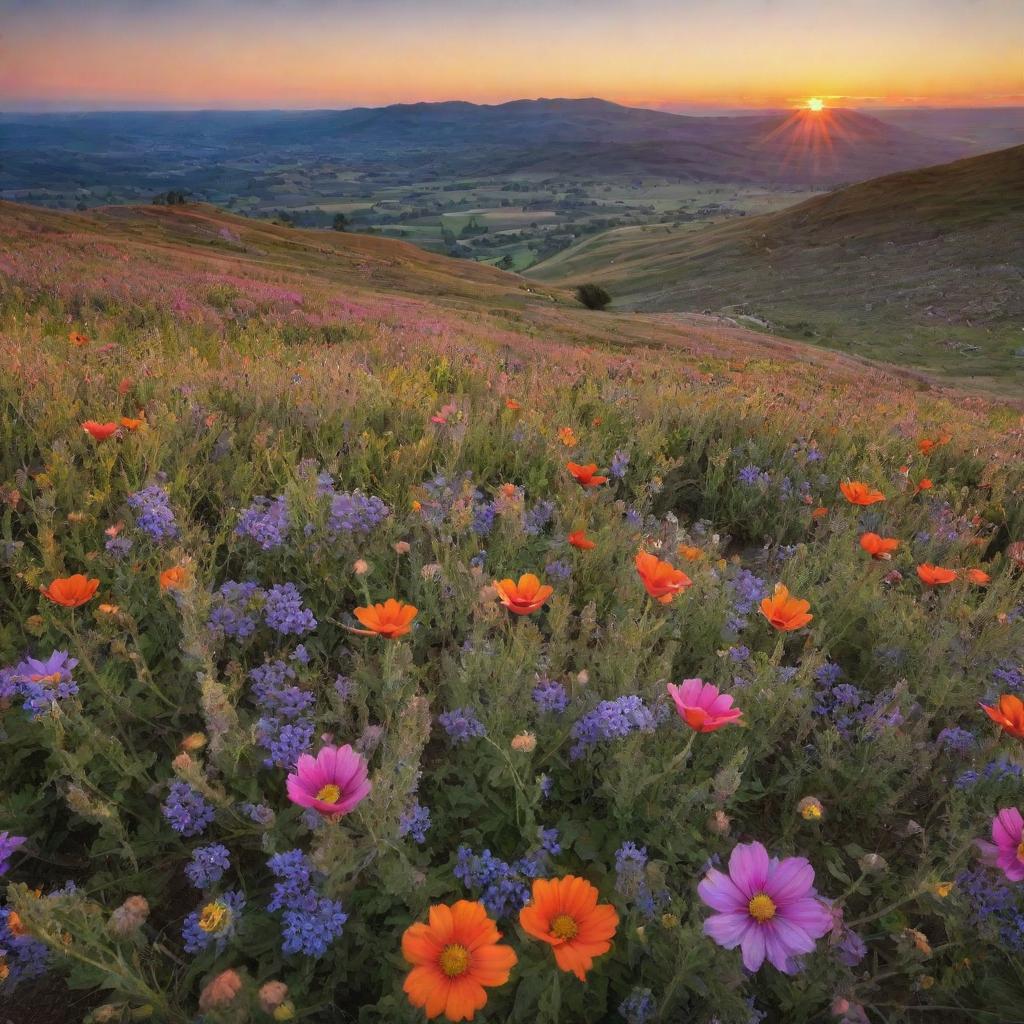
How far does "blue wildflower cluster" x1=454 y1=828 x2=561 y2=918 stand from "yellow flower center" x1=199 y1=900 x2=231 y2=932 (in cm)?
63

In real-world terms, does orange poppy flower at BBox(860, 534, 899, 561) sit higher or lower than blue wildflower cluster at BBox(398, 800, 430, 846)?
higher

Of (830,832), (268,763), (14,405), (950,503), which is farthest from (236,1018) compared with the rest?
(950,503)

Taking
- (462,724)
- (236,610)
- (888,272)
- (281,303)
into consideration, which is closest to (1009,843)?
(462,724)

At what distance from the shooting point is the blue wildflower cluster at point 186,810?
6.72 ft

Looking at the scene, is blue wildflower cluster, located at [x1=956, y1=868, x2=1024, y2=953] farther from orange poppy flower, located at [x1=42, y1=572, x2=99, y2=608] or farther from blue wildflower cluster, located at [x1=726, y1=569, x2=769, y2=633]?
orange poppy flower, located at [x1=42, y1=572, x2=99, y2=608]

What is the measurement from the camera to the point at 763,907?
1632 millimetres

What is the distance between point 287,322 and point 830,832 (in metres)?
11.0

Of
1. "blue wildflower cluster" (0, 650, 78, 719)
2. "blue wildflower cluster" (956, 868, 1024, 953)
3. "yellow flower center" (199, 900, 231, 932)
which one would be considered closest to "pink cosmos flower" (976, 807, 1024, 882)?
"blue wildflower cluster" (956, 868, 1024, 953)

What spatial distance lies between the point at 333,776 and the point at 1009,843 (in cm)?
180

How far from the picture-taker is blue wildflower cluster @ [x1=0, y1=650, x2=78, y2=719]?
6.61ft

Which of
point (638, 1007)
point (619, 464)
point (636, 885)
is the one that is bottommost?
point (638, 1007)

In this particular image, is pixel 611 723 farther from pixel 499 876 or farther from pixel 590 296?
pixel 590 296

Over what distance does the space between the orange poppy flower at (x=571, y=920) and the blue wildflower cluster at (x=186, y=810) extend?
1.09 metres

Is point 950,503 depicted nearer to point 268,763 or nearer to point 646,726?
point 646,726
